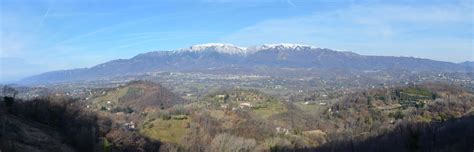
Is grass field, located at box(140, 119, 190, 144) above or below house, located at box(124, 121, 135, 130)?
below

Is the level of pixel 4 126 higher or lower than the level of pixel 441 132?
higher

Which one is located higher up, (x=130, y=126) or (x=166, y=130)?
(x=130, y=126)

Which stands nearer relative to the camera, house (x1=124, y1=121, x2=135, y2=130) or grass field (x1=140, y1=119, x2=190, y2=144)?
house (x1=124, y1=121, x2=135, y2=130)

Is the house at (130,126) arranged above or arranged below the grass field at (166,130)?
above

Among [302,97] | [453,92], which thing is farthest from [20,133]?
[302,97]

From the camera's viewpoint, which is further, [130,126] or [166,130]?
[166,130]

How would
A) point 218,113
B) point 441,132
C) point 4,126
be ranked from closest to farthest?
point 4,126
point 441,132
point 218,113

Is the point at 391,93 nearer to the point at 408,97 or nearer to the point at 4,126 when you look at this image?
the point at 408,97

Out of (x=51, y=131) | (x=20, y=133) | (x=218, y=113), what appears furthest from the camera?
(x=218, y=113)

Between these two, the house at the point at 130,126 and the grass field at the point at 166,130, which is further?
the grass field at the point at 166,130

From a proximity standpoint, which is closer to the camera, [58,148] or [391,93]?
[58,148]
